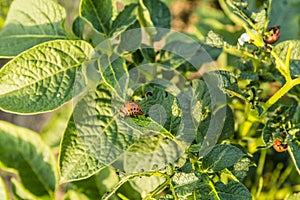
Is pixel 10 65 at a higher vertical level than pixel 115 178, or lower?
higher

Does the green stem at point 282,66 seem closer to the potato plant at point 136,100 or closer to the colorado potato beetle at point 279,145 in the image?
the potato plant at point 136,100

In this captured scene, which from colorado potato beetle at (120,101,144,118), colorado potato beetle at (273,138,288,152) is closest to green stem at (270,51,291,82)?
colorado potato beetle at (273,138,288,152)

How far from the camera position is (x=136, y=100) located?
1000mm

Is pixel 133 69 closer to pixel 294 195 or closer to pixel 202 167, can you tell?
pixel 202 167

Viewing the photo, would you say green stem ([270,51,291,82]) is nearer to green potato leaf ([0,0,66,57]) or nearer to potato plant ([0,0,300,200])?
potato plant ([0,0,300,200])

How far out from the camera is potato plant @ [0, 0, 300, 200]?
925 mm

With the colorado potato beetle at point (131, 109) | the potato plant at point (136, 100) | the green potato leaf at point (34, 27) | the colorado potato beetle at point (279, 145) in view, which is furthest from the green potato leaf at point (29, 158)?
the colorado potato beetle at point (279, 145)

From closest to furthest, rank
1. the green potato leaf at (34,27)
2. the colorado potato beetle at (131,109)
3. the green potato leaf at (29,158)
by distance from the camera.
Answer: the colorado potato beetle at (131,109)
the green potato leaf at (34,27)
the green potato leaf at (29,158)

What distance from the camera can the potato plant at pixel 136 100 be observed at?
92 centimetres

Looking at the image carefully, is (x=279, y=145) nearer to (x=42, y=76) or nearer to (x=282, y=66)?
(x=282, y=66)

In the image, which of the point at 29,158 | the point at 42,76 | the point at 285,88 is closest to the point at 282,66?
the point at 285,88

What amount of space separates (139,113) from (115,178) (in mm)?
420

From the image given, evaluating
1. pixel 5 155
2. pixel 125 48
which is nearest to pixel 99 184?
pixel 5 155

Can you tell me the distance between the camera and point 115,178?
1.27 m
